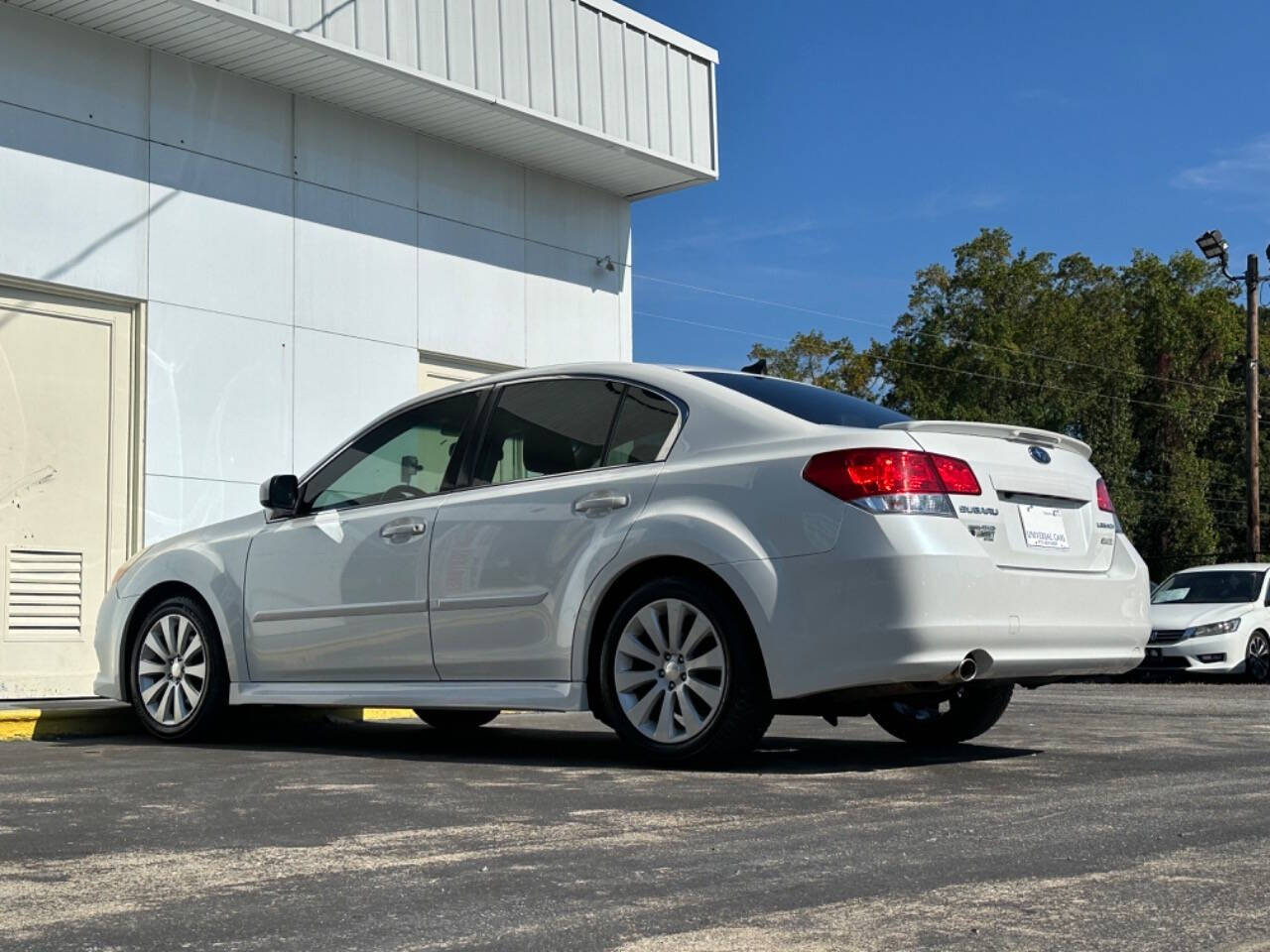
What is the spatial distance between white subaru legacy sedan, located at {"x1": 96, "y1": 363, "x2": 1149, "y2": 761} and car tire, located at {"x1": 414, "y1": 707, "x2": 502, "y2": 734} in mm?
1397

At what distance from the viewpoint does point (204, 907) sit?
11.7 feet

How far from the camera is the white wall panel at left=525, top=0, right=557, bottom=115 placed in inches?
559

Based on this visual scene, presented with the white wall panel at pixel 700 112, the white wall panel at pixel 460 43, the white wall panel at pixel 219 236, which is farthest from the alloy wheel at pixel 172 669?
the white wall panel at pixel 700 112

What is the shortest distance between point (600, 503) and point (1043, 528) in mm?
1727

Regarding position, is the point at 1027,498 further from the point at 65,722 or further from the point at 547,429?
the point at 65,722

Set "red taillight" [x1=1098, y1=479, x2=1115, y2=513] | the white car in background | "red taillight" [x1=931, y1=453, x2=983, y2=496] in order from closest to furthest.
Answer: "red taillight" [x1=931, y1=453, x2=983, y2=496], "red taillight" [x1=1098, y1=479, x2=1115, y2=513], the white car in background

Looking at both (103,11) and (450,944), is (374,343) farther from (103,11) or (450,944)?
(450,944)

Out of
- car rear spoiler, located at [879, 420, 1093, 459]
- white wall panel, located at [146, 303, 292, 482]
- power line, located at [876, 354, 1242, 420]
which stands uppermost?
Answer: power line, located at [876, 354, 1242, 420]

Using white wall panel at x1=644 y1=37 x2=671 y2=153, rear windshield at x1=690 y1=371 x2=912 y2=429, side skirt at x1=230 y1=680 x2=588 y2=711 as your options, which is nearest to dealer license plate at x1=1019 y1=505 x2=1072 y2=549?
rear windshield at x1=690 y1=371 x2=912 y2=429

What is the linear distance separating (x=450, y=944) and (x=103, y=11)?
32.3 feet

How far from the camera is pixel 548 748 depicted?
7613mm

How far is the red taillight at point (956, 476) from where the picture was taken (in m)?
6.07

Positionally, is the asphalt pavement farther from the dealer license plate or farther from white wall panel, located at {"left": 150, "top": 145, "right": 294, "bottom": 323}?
white wall panel, located at {"left": 150, "top": 145, "right": 294, "bottom": 323}

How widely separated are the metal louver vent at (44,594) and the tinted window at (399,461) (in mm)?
4344
